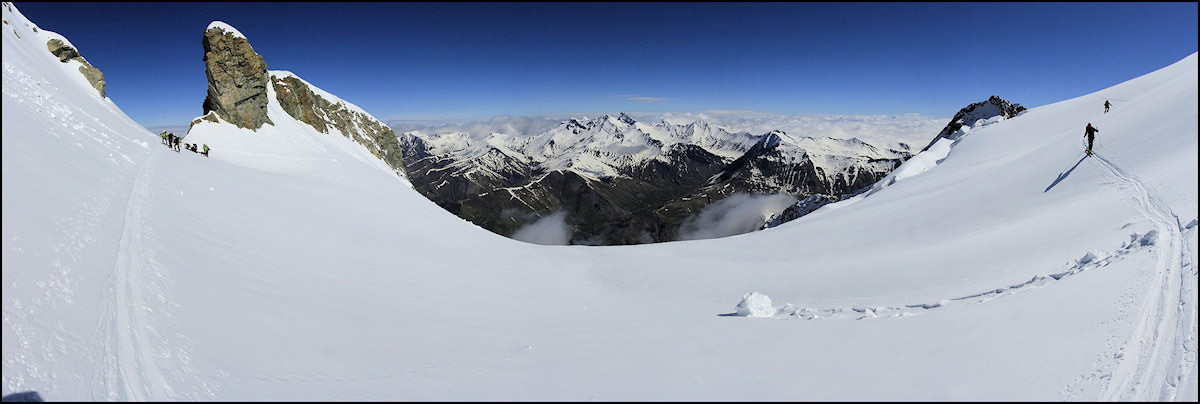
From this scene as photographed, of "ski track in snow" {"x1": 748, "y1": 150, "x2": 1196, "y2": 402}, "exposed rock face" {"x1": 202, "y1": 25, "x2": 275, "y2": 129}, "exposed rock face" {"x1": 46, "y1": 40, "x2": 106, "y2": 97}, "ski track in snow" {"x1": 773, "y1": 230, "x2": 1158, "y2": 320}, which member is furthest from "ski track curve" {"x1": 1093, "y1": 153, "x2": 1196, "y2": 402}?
"exposed rock face" {"x1": 202, "y1": 25, "x2": 275, "y2": 129}

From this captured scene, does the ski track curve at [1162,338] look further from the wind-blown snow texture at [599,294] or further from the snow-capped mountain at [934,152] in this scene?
the snow-capped mountain at [934,152]

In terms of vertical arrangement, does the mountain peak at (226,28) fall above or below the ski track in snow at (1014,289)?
above

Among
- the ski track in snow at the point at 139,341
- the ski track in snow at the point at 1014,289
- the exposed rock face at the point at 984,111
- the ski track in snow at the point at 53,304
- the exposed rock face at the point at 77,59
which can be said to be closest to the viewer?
the ski track in snow at the point at 139,341

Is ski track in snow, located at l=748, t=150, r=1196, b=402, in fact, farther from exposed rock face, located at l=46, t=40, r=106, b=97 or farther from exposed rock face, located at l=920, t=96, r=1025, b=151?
exposed rock face, located at l=920, t=96, r=1025, b=151

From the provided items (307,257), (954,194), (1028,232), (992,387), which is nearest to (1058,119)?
(954,194)

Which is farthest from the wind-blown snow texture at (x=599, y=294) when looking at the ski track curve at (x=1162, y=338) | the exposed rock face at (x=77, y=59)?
the exposed rock face at (x=77, y=59)

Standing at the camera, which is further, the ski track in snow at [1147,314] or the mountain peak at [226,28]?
the mountain peak at [226,28]
